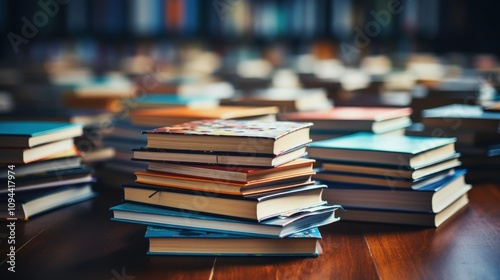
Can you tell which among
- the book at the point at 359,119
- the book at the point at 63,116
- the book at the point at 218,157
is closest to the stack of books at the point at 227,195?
the book at the point at 218,157

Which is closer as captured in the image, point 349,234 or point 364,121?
point 349,234

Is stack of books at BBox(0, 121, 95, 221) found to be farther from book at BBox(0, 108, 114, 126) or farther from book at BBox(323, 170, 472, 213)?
book at BBox(323, 170, 472, 213)

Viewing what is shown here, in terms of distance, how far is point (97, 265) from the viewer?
104cm

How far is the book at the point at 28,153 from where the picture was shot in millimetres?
1295

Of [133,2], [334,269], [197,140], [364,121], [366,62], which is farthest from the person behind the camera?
[133,2]

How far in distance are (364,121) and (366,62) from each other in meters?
2.61

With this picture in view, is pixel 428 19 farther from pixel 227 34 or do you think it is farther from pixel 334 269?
pixel 334 269

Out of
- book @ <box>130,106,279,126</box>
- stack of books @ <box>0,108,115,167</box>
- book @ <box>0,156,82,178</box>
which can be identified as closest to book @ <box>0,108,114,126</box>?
stack of books @ <box>0,108,115,167</box>

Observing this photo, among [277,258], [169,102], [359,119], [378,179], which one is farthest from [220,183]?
[169,102]

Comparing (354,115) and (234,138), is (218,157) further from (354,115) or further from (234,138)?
(354,115)

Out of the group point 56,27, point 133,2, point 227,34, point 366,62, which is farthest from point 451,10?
point 56,27

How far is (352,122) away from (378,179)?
0.31m

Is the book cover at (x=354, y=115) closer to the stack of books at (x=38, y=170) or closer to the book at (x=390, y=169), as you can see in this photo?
the book at (x=390, y=169)

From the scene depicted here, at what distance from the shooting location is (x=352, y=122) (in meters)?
1.56
